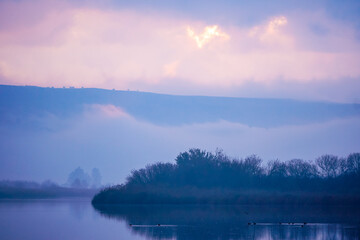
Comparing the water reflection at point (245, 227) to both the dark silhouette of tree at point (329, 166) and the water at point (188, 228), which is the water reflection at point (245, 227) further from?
the dark silhouette of tree at point (329, 166)

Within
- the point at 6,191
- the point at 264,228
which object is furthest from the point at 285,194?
the point at 6,191

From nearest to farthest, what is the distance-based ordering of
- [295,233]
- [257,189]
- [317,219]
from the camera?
1. [295,233]
2. [317,219]
3. [257,189]

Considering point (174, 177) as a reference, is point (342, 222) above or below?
below

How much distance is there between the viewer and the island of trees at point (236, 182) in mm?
49188

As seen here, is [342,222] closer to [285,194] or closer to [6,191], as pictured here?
[285,194]

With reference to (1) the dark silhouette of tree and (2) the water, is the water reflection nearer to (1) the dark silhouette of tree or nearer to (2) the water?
(2) the water

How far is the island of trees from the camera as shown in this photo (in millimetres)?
49188

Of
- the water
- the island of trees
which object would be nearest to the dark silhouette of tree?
the island of trees

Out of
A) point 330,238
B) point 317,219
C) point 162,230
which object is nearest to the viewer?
point 330,238

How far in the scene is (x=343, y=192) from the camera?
50.4 metres

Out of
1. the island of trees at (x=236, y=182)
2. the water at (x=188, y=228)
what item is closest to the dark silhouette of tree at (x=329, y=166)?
the island of trees at (x=236, y=182)

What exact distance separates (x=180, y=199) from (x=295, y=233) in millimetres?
26213

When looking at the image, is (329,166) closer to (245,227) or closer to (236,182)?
(236,182)

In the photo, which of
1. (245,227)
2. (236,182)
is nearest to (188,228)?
(245,227)
